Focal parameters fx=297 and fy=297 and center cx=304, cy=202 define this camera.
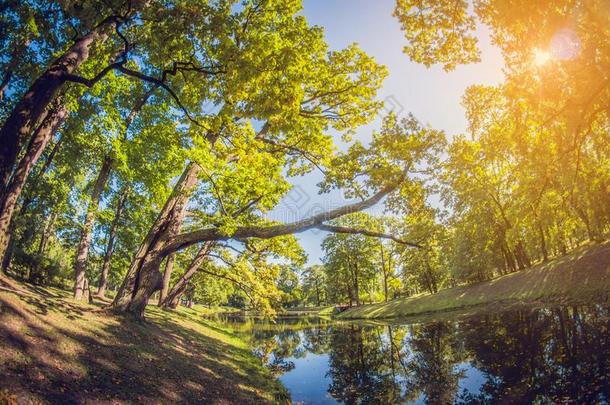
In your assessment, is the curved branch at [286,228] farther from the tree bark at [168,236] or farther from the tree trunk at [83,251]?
the tree trunk at [83,251]

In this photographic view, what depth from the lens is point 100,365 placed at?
20.8 feet

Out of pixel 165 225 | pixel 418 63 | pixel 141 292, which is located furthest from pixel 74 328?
pixel 418 63

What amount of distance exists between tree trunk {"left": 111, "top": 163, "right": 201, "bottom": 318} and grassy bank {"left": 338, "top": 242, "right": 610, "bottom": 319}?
1861 centimetres

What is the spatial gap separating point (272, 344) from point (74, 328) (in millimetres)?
15492

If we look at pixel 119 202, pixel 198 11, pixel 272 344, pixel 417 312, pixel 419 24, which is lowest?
pixel 272 344

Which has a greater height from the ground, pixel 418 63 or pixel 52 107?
pixel 418 63

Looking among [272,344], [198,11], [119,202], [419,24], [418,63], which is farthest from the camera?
[119,202]

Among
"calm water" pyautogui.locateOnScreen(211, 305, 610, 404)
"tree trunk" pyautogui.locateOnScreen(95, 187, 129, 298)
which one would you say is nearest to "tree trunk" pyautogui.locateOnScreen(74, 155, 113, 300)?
"tree trunk" pyautogui.locateOnScreen(95, 187, 129, 298)

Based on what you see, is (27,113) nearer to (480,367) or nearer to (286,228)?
(286,228)

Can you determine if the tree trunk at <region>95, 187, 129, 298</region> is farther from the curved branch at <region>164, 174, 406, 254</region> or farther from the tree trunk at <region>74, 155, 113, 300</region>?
the curved branch at <region>164, 174, 406, 254</region>

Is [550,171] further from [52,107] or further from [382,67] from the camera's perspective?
[52,107]

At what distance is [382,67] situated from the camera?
1318 centimetres

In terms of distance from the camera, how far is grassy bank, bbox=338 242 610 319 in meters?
15.7

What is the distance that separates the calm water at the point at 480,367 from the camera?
5.71m
